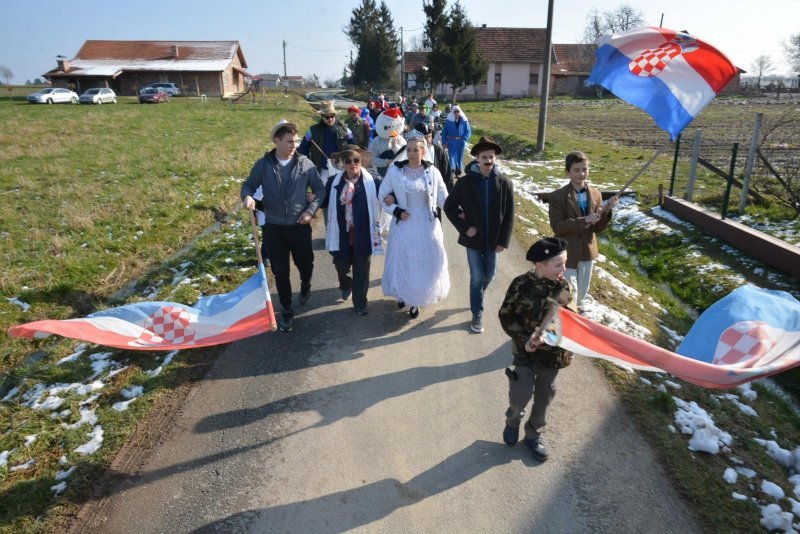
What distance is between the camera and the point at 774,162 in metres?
11.2

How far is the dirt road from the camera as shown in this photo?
3264 millimetres

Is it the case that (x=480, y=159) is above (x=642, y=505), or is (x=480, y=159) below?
above

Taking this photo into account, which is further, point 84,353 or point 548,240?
point 84,353

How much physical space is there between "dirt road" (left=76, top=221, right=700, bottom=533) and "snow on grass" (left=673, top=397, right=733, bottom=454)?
428mm

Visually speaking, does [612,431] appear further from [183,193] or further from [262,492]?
[183,193]

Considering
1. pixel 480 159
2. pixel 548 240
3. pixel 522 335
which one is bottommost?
pixel 522 335

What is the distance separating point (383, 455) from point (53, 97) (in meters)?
46.7

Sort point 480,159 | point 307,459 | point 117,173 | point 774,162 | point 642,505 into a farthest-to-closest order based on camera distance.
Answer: point 117,173 → point 774,162 → point 480,159 → point 307,459 → point 642,505

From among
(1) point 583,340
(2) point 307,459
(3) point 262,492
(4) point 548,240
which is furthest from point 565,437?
(3) point 262,492

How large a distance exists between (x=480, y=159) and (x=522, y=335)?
2209mm

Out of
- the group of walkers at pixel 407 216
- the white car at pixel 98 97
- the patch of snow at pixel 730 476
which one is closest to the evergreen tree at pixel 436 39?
the white car at pixel 98 97

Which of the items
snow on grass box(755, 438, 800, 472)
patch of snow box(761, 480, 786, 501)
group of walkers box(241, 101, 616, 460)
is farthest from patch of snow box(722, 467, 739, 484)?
group of walkers box(241, 101, 616, 460)

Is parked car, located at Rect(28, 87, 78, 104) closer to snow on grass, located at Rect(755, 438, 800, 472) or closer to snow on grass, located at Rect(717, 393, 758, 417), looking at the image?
snow on grass, located at Rect(717, 393, 758, 417)

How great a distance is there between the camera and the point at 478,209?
5.32m
